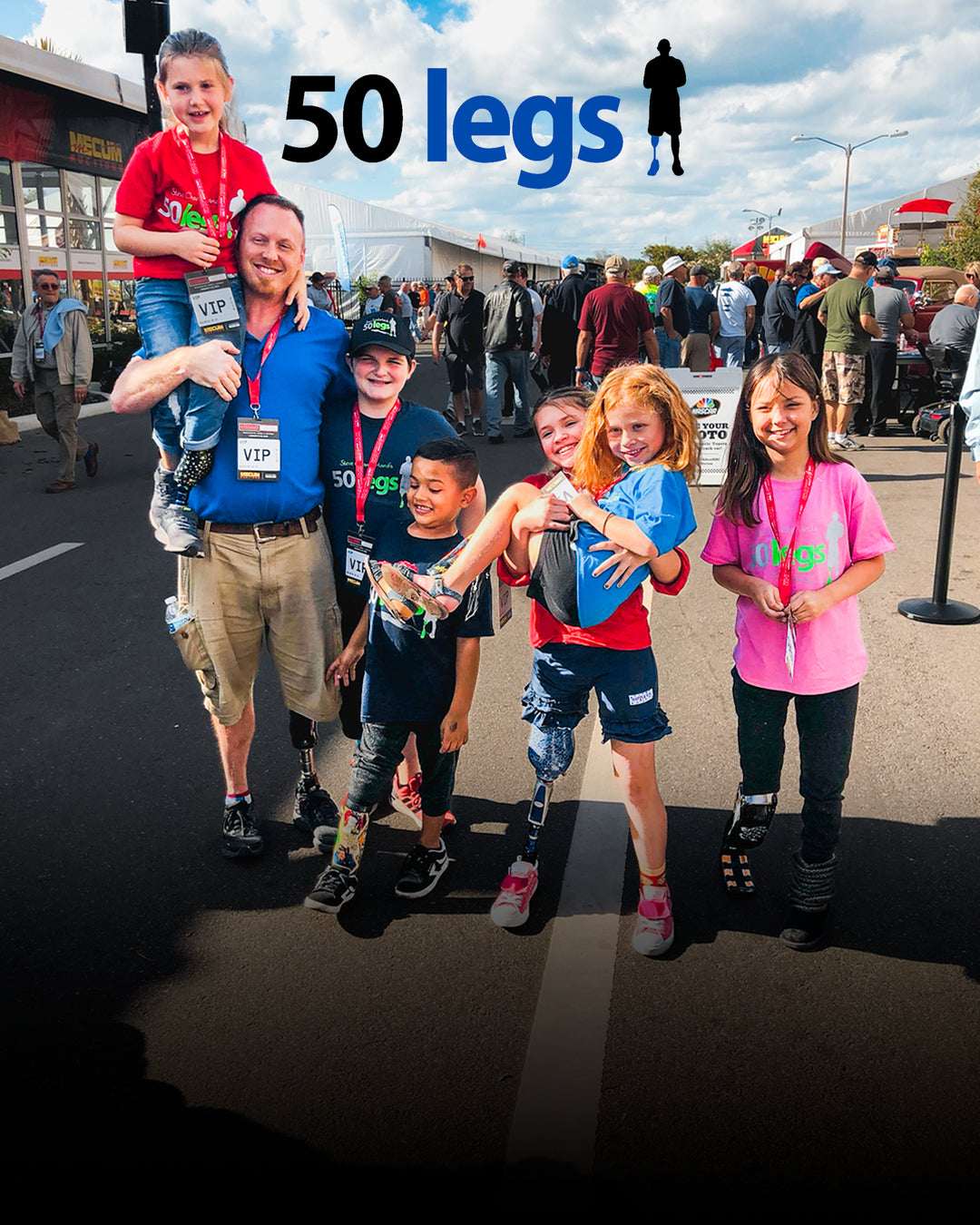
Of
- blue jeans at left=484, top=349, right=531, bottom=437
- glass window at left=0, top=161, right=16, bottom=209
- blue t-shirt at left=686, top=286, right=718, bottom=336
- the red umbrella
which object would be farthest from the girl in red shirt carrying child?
the red umbrella

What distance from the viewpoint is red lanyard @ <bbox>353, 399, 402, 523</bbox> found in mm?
3182

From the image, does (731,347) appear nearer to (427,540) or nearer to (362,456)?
(362,456)

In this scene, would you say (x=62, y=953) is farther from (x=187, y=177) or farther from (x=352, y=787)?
(x=187, y=177)

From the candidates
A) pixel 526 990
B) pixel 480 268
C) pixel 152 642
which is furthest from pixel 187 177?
pixel 480 268

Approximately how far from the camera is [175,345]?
317cm

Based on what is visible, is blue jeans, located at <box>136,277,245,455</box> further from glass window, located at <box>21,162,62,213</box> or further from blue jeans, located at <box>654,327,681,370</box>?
glass window, located at <box>21,162,62,213</box>

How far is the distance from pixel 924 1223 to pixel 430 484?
207cm

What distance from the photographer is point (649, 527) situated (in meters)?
2.67

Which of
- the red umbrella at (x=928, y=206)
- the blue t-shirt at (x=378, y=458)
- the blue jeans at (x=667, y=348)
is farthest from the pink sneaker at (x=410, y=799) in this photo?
the red umbrella at (x=928, y=206)

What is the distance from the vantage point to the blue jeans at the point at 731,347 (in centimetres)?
1327

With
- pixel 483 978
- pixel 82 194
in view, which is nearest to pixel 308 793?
pixel 483 978

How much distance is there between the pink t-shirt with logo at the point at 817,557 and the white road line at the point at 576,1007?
32.7 inches

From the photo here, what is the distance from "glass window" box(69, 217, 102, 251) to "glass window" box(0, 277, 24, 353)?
2539 millimetres

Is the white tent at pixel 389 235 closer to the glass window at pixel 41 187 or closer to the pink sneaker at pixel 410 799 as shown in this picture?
the glass window at pixel 41 187
